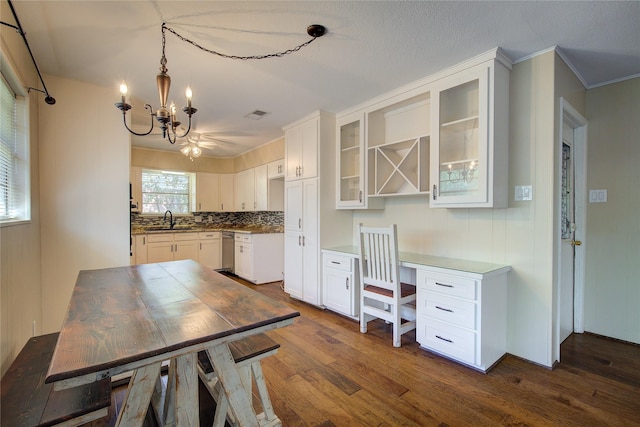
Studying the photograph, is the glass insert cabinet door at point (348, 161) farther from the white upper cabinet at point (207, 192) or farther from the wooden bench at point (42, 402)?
the white upper cabinet at point (207, 192)

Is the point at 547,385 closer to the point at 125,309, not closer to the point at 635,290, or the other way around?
the point at 635,290

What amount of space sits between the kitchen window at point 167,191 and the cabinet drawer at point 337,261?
383cm

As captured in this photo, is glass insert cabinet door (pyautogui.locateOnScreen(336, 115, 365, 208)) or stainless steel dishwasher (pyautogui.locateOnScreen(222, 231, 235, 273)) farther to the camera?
stainless steel dishwasher (pyautogui.locateOnScreen(222, 231, 235, 273))

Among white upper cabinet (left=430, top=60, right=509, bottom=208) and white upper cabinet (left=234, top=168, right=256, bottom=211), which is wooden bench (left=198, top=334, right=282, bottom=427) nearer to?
white upper cabinet (left=430, top=60, right=509, bottom=208)

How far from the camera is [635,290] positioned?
8.52ft

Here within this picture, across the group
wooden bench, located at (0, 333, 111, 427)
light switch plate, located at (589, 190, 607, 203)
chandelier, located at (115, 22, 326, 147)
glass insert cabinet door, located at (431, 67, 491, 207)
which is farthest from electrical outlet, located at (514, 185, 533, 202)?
wooden bench, located at (0, 333, 111, 427)

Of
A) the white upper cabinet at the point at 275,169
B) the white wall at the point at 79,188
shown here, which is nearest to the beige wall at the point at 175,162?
the white upper cabinet at the point at 275,169

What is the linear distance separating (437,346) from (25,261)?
3.12 metres

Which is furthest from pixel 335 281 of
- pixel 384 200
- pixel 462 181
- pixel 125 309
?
pixel 125 309

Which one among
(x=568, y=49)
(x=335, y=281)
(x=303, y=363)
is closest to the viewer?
(x=568, y=49)

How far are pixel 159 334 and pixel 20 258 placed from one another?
1.59 m

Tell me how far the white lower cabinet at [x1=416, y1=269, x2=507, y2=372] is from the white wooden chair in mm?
178

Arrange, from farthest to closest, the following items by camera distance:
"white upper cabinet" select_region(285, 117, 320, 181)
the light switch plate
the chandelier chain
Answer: "white upper cabinet" select_region(285, 117, 320, 181)
the light switch plate
the chandelier chain

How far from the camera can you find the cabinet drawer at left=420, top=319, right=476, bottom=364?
221 centimetres
